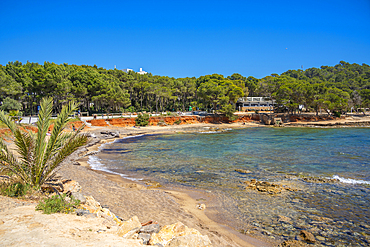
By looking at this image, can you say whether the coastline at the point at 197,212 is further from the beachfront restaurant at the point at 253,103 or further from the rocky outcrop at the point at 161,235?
the beachfront restaurant at the point at 253,103

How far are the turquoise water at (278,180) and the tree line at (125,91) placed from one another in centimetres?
2250

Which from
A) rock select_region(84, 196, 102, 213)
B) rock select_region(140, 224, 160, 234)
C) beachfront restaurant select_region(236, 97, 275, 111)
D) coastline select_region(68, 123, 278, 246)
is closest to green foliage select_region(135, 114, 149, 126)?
coastline select_region(68, 123, 278, 246)

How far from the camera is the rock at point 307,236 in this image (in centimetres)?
659

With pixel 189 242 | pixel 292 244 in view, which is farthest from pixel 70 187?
pixel 292 244

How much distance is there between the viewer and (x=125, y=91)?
185ft

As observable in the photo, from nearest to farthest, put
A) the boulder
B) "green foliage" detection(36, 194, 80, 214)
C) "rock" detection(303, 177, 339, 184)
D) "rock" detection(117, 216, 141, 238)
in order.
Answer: "rock" detection(117, 216, 141, 238) → "green foliage" detection(36, 194, 80, 214) → the boulder → "rock" detection(303, 177, 339, 184)

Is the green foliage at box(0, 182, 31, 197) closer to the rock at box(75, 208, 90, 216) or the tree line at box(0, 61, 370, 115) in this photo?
the rock at box(75, 208, 90, 216)

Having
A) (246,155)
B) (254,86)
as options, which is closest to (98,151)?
(246,155)

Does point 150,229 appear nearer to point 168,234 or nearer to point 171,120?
point 168,234

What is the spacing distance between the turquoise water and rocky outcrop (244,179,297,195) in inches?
15.2

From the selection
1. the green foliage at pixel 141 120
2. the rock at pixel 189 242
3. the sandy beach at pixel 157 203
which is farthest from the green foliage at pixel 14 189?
the green foliage at pixel 141 120

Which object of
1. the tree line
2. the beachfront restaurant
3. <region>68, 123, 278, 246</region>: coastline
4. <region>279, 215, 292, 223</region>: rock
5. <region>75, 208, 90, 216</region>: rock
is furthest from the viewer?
the beachfront restaurant

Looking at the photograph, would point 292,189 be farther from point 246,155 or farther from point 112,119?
point 112,119

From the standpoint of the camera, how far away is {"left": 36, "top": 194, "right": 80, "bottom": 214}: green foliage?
575 cm
